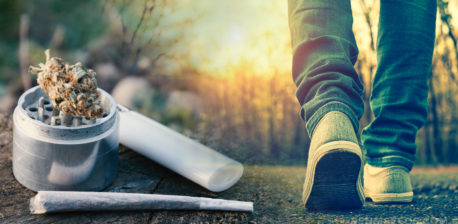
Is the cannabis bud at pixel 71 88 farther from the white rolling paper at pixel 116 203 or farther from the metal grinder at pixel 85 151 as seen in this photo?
the white rolling paper at pixel 116 203

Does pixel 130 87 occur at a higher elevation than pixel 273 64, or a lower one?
lower

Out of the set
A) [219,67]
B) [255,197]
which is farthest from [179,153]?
[219,67]

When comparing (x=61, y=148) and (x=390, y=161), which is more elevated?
(x=390, y=161)

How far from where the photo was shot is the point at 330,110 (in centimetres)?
153

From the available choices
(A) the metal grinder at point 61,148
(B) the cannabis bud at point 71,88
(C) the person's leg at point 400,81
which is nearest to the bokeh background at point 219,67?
(C) the person's leg at point 400,81

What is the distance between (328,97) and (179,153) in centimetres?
58

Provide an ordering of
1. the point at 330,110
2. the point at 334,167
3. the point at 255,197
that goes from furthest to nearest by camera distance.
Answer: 1. the point at 255,197
2. the point at 330,110
3. the point at 334,167

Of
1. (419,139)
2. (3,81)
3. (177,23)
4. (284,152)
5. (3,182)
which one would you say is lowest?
(3,182)

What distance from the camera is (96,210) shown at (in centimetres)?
145

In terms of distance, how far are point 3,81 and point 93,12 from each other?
28.1 inches

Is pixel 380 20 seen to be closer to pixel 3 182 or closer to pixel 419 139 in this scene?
pixel 419 139

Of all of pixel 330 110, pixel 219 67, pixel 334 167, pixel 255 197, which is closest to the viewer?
pixel 334 167

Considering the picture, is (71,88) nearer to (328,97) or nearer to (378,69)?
(328,97)

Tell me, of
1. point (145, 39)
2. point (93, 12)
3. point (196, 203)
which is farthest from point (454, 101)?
point (93, 12)
